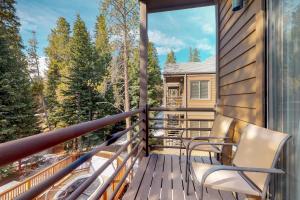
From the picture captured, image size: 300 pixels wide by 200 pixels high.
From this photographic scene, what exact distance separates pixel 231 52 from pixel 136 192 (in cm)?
232

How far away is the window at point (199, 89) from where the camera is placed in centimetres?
1020

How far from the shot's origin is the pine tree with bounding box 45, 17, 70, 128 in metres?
15.7

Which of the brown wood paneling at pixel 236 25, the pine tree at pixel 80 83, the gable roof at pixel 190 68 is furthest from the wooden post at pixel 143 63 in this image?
the pine tree at pixel 80 83

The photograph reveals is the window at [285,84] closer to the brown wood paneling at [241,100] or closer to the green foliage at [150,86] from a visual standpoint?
the brown wood paneling at [241,100]

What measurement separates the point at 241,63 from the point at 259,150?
1190 mm

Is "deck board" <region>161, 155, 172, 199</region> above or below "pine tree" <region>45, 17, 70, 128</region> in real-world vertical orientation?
below

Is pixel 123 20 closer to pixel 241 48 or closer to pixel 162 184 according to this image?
pixel 241 48

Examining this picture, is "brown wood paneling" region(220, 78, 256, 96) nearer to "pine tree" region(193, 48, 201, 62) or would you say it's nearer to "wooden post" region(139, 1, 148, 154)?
"wooden post" region(139, 1, 148, 154)

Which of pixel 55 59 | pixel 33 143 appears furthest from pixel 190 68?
pixel 55 59

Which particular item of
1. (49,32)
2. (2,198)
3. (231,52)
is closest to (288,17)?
(231,52)

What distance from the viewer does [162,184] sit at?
234 cm

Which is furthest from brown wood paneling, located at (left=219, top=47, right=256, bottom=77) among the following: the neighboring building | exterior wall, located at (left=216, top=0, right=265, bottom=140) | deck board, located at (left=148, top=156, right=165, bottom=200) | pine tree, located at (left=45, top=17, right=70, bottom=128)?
pine tree, located at (left=45, top=17, right=70, bottom=128)

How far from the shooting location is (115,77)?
10445mm

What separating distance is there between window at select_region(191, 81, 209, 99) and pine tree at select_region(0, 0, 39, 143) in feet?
30.3
